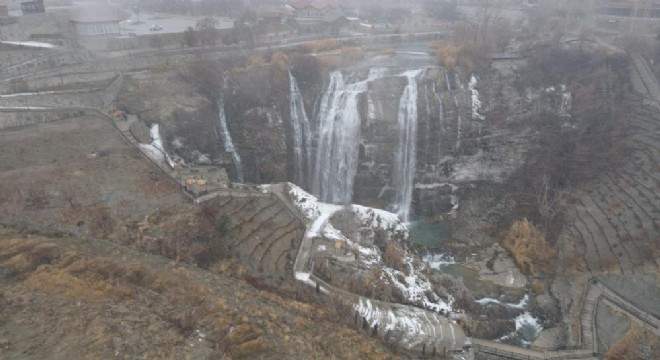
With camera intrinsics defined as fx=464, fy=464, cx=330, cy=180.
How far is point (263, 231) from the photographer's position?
904 inches

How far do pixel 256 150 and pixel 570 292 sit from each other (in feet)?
72.1

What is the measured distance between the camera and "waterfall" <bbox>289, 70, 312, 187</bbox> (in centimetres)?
3509

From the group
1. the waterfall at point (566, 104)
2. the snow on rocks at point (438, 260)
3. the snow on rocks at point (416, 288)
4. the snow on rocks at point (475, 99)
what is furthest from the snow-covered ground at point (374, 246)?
the waterfall at point (566, 104)

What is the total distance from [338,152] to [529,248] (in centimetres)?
1466

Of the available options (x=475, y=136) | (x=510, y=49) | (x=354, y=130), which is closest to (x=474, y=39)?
(x=510, y=49)

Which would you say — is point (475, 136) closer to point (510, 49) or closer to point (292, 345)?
point (510, 49)

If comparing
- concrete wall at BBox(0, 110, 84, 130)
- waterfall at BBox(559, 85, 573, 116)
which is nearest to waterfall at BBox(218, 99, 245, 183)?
concrete wall at BBox(0, 110, 84, 130)

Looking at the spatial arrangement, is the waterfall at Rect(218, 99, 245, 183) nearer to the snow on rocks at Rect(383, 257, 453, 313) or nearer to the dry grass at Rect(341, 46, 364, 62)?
the dry grass at Rect(341, 46, 364, 62)

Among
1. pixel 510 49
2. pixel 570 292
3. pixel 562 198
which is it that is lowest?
pixel 570 292

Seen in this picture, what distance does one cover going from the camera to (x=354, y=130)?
1369 inches

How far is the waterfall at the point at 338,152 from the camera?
34656 mm

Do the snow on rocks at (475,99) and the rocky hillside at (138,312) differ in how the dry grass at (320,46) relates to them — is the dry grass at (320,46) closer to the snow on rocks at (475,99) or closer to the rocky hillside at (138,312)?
the snow on rocks at (475,99)

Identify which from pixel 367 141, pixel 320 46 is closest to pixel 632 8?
pixel 320 46

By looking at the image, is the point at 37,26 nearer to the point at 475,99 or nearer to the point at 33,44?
the point at 33,44
